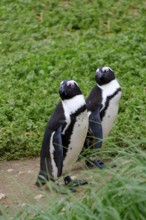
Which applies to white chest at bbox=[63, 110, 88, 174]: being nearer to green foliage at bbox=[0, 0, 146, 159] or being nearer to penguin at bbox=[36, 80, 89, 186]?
penguin at bbox=[36, 80, 89, 186]

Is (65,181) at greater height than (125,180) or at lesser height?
lesser

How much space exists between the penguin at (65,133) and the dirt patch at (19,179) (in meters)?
0.19

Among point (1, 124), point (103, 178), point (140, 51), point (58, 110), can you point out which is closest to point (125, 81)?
point (140, 51)

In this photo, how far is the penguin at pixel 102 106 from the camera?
6.02 m

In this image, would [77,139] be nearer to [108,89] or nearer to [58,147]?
[58,147]

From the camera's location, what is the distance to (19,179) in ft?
20.2

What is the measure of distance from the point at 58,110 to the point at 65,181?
57cm

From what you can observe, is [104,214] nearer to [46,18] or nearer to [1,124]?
[1,124]

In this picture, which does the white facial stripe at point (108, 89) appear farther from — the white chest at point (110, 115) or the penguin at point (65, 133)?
the penguin at point (65, 133)

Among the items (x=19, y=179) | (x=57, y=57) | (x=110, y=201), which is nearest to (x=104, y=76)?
Result: (x=19, y=179)

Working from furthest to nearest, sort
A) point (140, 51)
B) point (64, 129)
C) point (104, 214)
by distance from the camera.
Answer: point (140, 51), point (64, 129), point (104, 214)

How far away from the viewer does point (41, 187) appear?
568cm

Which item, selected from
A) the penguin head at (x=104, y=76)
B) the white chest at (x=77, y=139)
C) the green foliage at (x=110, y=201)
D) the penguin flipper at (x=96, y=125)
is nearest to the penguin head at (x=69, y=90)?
the white chest at (x=77, y=139)

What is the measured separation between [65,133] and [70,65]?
3055 mm
